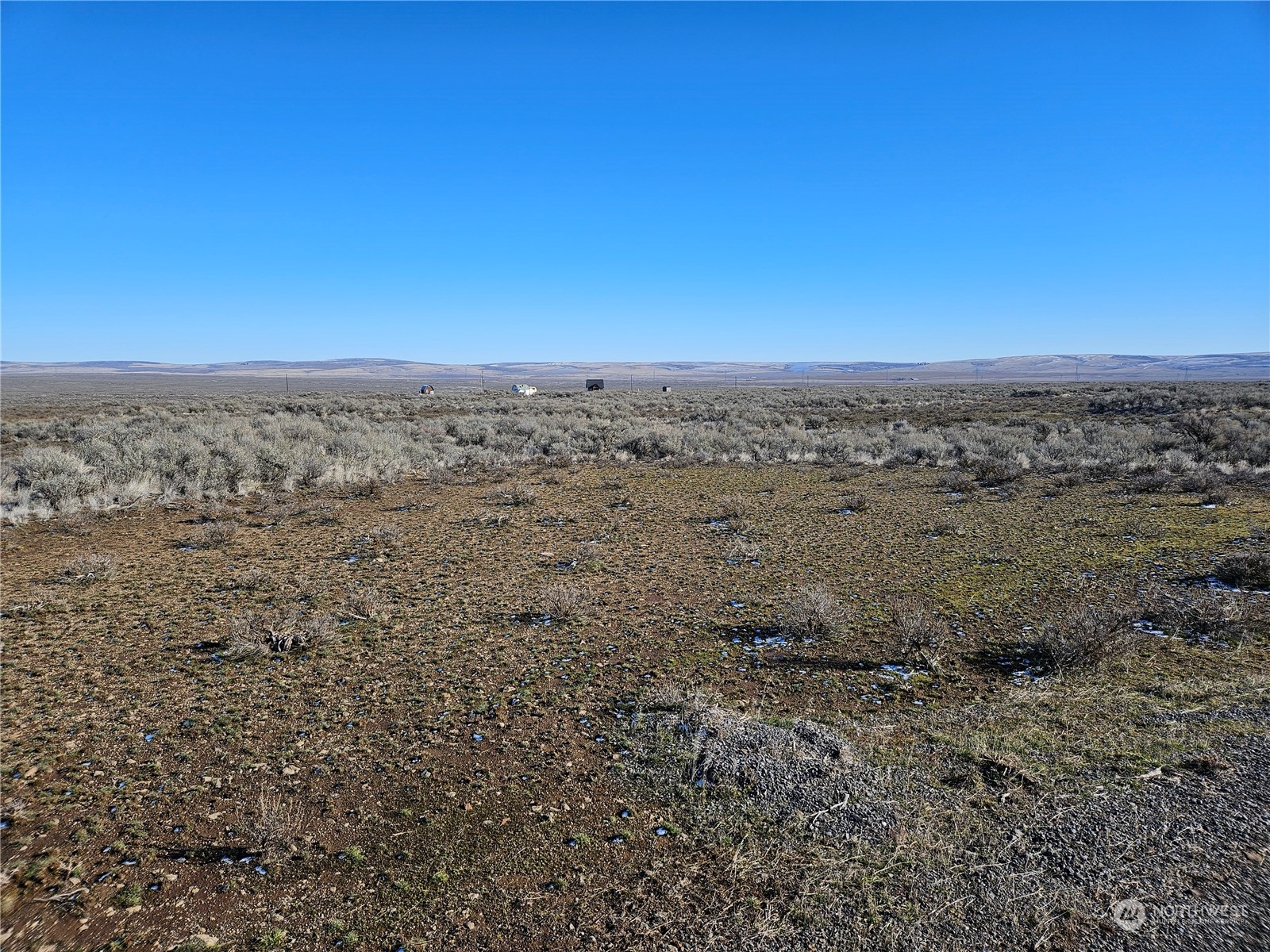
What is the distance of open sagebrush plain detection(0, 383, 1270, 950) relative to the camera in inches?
121

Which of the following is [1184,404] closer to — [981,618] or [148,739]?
[981,618]

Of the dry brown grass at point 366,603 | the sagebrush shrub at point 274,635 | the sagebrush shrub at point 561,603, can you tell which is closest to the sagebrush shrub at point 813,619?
the sagebrush shrub at point 561,603

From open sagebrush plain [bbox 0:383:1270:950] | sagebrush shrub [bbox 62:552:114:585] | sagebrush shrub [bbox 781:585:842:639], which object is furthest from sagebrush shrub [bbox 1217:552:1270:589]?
sagebrush shrub [bbox 62:552:114:585]

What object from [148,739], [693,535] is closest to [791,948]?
[148,739]

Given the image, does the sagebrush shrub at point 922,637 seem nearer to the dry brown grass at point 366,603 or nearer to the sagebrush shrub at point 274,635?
the dry brown grass at point 366,603

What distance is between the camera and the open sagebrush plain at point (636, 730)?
3.08 m

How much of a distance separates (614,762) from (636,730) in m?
0.40

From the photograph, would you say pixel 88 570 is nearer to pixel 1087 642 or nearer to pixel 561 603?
pixel 561 603

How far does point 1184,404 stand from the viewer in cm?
3625

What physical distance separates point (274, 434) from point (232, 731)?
16254 millimetres

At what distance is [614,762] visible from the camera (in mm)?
4340

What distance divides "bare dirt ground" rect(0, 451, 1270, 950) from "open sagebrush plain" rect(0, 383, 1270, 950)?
24 millimetres

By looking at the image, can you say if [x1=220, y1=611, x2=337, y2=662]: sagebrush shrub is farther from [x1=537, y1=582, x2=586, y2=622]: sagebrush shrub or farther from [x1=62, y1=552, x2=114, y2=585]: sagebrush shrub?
[x1=62, y1=552, x2=114, y2=585]: sagebrush shrub

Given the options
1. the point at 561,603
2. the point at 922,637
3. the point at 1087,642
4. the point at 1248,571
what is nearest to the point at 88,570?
the point at 561,603
